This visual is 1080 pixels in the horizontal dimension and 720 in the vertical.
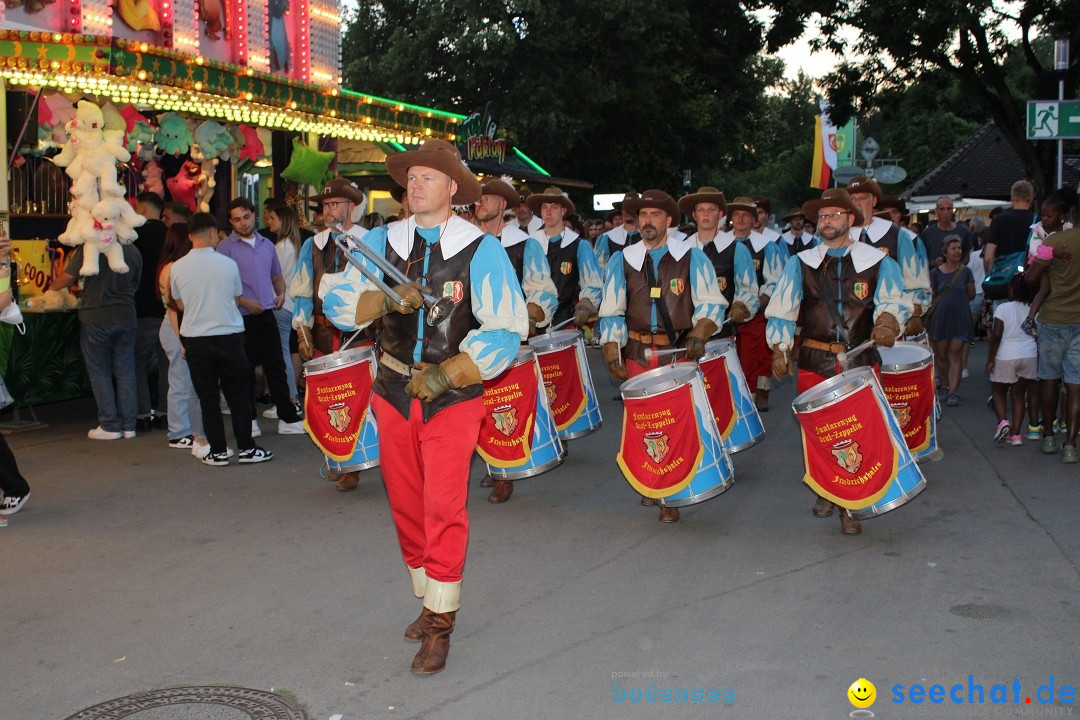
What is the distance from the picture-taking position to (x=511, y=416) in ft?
25.2

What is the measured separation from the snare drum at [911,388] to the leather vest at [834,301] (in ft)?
1.65

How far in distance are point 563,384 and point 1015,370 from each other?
3.75 meters

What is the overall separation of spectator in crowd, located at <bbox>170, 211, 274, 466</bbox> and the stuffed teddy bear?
456 centimetres

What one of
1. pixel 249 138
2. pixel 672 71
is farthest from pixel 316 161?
pixel 672 71

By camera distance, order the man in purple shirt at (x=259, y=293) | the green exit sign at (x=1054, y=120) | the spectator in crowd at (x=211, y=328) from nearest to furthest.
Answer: the spectator in crowd at (x=211, y=328) → the man in purple shirt at (x=259, y=293) → the green exit sign at (x=1054, y=120)

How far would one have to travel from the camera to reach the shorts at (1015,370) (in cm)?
958

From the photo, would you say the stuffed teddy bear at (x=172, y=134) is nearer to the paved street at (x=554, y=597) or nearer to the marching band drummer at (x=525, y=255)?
the paved street at (x=554, y=597)

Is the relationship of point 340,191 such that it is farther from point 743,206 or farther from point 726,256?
point 743,206

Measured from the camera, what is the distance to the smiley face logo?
4410 millimetres

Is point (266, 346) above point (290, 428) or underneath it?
above

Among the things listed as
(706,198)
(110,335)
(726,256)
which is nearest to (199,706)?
(110,335)

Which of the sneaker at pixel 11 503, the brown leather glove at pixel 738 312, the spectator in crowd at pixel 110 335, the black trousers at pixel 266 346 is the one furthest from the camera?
the black trousers at pixel 266 346

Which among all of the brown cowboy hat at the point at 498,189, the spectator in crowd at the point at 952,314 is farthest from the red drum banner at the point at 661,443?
the spectator in crowd at the point at 952,314

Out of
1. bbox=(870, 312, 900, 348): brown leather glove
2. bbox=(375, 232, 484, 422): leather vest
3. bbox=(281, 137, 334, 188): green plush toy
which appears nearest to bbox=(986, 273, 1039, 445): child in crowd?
bbox=(870, 312, 900, 348): brown leather glove
